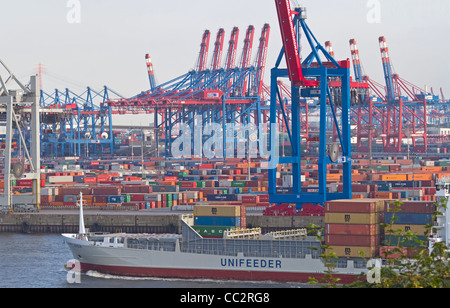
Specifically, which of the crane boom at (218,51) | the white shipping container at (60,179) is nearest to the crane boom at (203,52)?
the crane boom at (218,51)

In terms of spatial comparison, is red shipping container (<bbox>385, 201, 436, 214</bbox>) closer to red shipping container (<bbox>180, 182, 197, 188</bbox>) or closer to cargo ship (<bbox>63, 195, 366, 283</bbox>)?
cargo ship (<bbox>63, 195, 366, 283</bbox>)

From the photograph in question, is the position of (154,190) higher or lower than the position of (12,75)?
lower

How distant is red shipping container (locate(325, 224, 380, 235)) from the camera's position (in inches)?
1652

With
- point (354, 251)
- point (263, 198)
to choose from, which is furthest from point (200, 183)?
point (354, 251)

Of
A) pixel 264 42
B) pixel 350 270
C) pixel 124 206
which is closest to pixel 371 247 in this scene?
pixel 350 270

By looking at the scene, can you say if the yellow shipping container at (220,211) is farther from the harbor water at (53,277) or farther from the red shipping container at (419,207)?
the red shipping container at (419,207)

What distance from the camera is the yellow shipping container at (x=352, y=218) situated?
138ft

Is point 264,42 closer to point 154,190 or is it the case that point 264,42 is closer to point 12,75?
point 154,190

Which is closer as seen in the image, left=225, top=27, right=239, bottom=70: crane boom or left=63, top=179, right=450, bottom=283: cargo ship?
left=63, top=179, right=450, bottom=283: cargo ship

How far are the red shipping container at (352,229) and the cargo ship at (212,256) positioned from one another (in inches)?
68.6

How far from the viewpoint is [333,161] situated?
59.9 metres

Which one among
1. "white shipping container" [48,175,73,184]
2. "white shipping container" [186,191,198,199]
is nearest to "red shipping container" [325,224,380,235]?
"white shipping container" [186,191,198,199]

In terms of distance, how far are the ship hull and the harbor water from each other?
40 cm

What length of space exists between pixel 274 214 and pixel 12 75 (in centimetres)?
2859
